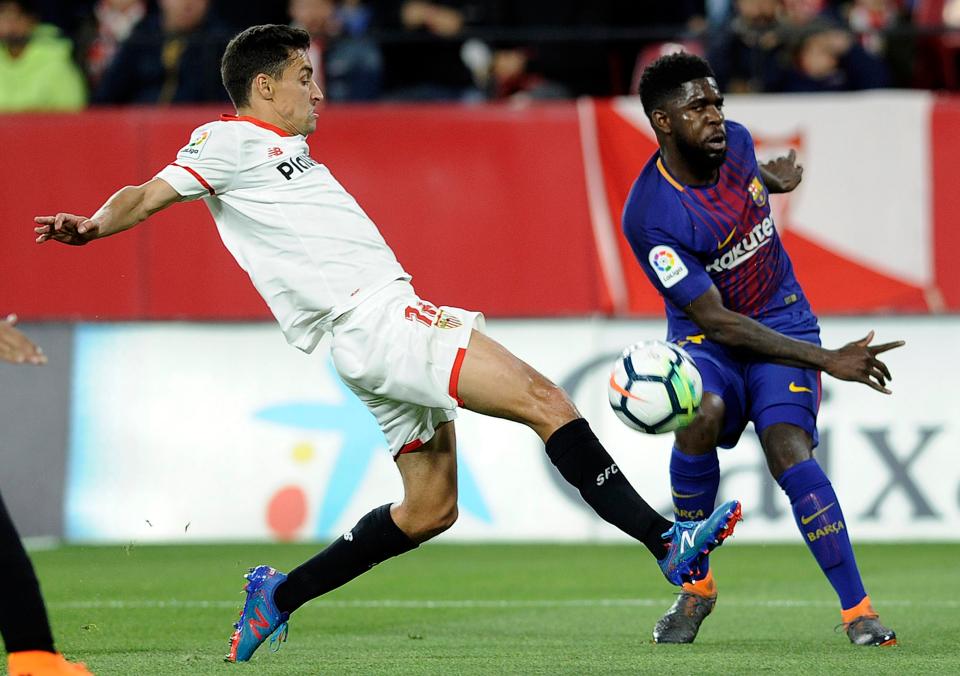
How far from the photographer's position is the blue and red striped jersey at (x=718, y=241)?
640cm

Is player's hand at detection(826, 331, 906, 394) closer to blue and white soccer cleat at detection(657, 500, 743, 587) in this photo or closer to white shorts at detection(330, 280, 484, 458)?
blue and white soccer cleat at detection(657, 500, 743, 587)

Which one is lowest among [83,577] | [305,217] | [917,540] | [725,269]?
[917,540]

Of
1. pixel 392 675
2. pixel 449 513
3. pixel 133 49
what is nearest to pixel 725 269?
pixel 449 513

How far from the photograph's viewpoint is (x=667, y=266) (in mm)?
6371

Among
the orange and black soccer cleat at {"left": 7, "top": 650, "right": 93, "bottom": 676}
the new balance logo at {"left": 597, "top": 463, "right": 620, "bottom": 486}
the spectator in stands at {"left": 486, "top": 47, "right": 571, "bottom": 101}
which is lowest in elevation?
the spectator in stands at {"left": 486, "top": 47, "right": 571, "bottom": 101}

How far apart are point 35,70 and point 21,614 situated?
A: 842cm

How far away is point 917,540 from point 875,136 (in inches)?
111

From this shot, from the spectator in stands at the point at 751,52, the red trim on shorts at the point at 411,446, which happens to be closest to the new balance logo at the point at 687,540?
the red trim on shorts at the point at 411,446

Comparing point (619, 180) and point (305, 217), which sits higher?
point (305, 217)

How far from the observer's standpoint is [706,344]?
21.4 feet

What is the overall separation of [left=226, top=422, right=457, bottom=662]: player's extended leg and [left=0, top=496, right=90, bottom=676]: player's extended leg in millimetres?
1513

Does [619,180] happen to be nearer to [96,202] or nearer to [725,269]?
[96,202]

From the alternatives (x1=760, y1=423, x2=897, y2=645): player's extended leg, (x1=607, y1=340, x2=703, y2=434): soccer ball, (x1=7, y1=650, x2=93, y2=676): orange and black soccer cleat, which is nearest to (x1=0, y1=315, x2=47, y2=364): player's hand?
(x1=7, y1=650, x2=93, y2=676): orange and black soccer cleat

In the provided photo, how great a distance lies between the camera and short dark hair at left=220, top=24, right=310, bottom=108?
5.84 m
